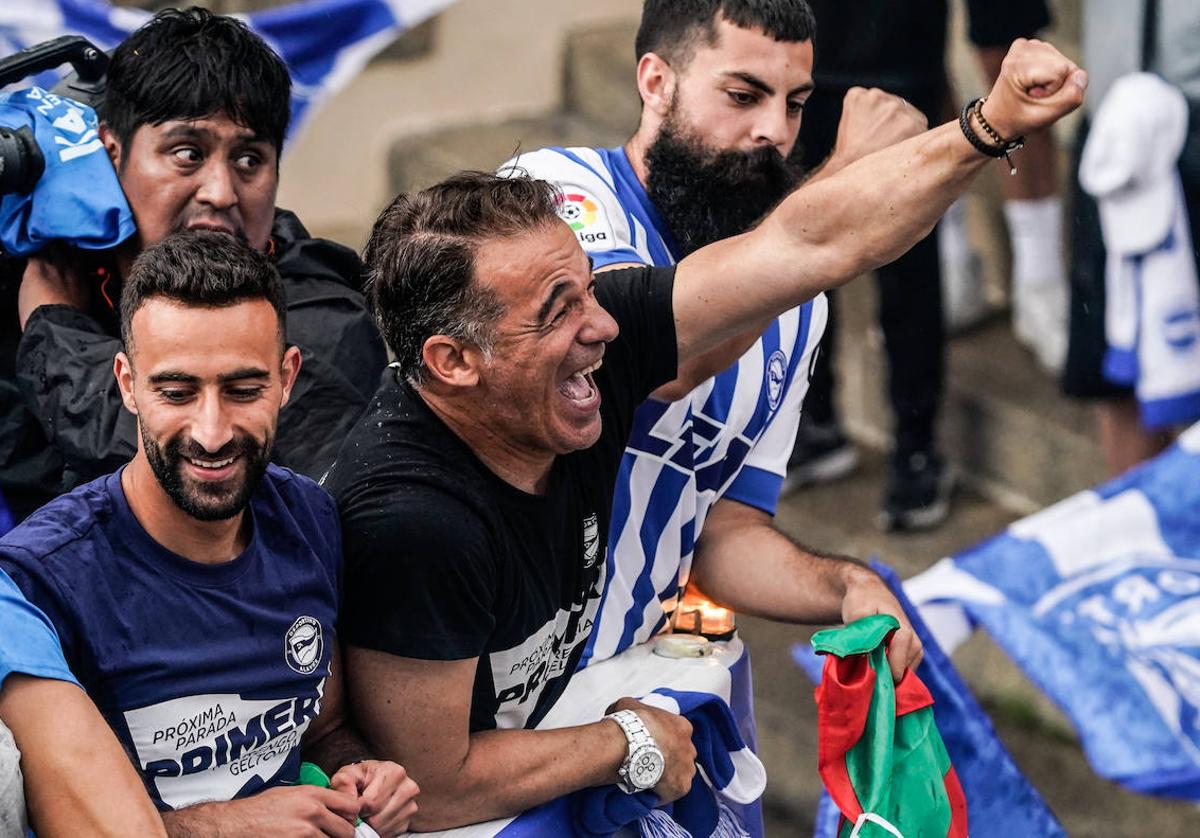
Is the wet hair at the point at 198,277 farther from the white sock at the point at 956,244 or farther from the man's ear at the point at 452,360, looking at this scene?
the white sock at the point at 956,244

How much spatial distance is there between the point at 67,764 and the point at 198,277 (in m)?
0.64

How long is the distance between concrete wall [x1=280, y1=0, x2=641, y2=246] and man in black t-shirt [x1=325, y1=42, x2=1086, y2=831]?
4.65 metres

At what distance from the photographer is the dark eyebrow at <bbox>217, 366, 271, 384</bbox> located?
7.84 ft

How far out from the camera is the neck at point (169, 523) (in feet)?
7.77

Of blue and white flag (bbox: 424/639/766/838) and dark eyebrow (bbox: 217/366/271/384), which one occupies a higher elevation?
dark eyebrow (bbox: 217/366/271/384)

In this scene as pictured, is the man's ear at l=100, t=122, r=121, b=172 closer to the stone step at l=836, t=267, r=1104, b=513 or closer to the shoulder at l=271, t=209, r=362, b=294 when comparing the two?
the shoulder at l=271, t=209, r=362, b=294

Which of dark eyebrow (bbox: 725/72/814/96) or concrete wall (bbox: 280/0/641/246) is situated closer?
dark eyebrow (bbox: 725/72/814/96)

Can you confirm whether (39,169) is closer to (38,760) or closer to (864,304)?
(38,760)

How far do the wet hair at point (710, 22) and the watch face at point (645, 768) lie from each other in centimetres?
130

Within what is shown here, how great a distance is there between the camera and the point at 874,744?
2916 millimetres

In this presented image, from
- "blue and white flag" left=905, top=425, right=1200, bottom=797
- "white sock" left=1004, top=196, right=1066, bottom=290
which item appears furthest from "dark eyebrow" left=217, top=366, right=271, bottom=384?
"white sock" left=1004, top=196, right=1066, bottom=290

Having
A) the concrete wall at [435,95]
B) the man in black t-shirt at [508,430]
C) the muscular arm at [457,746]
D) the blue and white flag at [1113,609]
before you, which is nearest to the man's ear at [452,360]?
the man in black t-shirt at [508,430]

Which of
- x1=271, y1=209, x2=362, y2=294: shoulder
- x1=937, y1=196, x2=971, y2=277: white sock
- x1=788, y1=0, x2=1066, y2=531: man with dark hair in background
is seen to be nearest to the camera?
x1=271, y1=209, x2=362, y2=294: shoulder

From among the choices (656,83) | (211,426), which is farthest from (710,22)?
(211,426)
